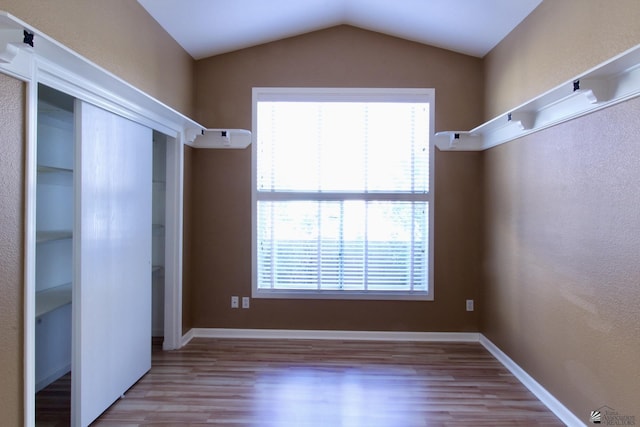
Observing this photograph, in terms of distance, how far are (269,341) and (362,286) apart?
1.10 meters

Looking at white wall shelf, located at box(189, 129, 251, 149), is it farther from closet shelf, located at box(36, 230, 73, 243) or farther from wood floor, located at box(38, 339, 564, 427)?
wood floor, located at box(38, 339, 564, 427)

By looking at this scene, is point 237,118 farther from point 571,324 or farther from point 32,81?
point 571,324

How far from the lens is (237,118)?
407 centimetres

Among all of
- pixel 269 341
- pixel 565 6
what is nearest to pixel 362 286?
pixel 269 341

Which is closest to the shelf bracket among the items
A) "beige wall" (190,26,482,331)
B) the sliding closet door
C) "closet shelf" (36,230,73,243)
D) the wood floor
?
the sliding closet door

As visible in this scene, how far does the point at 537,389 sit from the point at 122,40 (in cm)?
386

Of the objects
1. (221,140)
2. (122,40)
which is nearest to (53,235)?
(122,40)

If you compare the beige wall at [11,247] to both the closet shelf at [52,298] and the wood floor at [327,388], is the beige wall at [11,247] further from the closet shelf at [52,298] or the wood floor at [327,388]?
the wood floor at [327,388]

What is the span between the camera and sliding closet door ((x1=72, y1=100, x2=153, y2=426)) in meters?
2.35

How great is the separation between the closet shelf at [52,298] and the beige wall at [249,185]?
1.16 m

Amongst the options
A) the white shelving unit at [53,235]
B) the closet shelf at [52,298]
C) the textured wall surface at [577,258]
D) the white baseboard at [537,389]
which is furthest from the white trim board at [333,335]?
the closet shelf at [52,298]

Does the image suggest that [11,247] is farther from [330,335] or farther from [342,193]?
[330,335]

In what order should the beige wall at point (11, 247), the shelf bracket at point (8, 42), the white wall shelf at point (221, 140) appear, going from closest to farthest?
the shelf bracket at point (8, 42) < the beige wall at point (11, 247) < the white wall shelf at point (221, 140)

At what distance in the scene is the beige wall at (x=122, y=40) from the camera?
2018 mm
